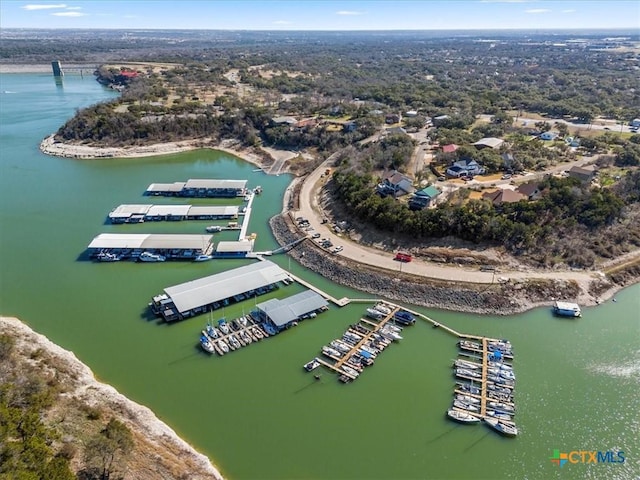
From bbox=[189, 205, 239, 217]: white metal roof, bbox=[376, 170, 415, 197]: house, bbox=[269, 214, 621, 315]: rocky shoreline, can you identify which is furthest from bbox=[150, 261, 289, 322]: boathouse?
bbox=[376, 170, 415, 197]: house

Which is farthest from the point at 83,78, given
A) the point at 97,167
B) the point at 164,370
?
the point at 164,370

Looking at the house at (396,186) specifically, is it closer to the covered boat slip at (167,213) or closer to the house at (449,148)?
the house at (449,148)

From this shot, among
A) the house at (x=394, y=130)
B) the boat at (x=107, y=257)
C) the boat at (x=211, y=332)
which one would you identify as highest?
the house at (x=394, y=130)

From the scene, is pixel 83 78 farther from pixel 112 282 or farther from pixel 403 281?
pixel 403 281

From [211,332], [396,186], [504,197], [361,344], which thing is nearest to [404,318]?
[361,344]

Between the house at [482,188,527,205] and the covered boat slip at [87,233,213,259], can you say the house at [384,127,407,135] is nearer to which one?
the house at [482,188,527,205]

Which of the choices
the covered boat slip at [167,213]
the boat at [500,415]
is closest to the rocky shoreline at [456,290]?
the boat at [500,415]

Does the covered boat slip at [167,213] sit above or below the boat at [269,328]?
above
